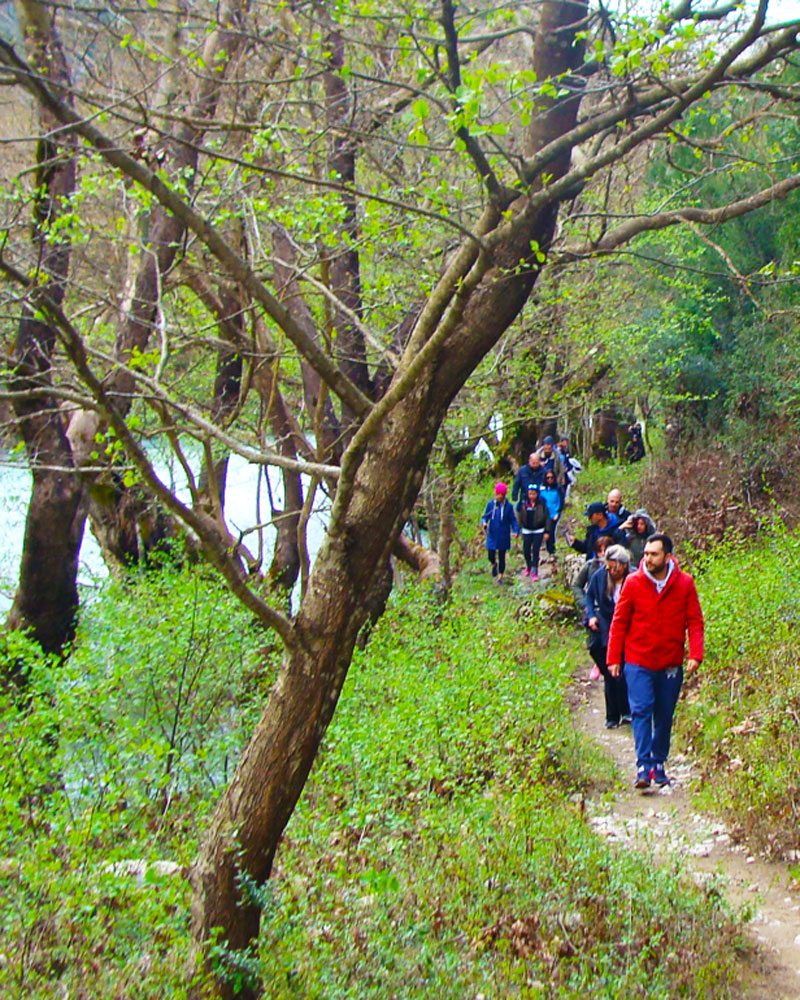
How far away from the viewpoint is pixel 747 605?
963cm

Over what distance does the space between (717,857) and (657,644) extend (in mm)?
1531

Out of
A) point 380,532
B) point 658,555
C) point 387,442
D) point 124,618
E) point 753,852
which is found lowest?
point 753,852

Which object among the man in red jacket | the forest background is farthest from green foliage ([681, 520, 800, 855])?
the man in red jacket

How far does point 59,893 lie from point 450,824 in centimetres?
240

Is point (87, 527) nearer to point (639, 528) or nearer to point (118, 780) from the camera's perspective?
point (639, 528)

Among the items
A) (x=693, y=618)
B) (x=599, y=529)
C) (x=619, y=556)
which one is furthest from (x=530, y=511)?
(x=693, y=618)

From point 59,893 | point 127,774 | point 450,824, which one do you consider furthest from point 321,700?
point 127,774

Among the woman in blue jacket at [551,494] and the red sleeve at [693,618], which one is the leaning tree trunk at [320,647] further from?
the woman in blue jacket at [551,494]

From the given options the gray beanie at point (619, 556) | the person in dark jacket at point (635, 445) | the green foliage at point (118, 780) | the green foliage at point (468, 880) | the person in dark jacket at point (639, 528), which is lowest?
the green foliage at point (468, 880)

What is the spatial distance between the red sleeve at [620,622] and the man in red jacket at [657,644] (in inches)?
2.2

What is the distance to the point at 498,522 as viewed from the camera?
48.4 feet

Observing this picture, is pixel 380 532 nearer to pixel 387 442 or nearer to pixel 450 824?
pixel 387 442

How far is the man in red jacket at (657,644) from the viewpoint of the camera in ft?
21.8

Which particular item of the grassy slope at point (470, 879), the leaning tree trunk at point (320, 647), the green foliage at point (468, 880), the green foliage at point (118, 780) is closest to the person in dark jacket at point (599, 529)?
the grassy slope at point (470, 879)
